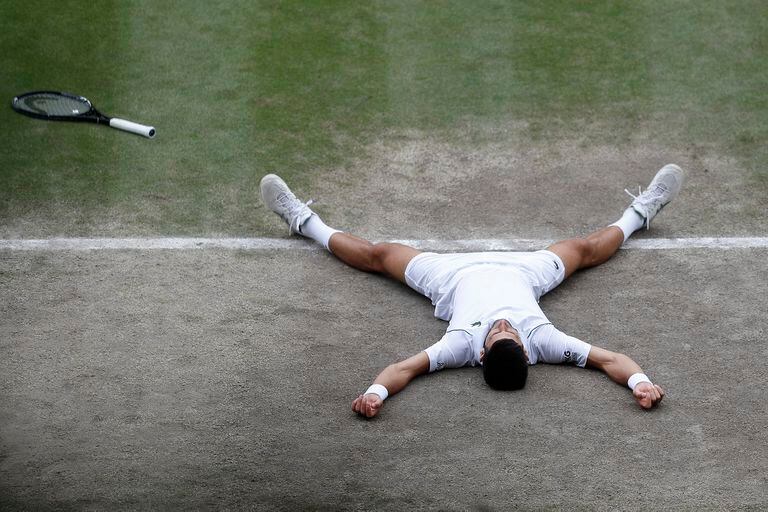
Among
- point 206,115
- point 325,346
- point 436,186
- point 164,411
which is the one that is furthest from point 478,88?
point 164,411

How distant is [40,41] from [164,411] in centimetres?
638

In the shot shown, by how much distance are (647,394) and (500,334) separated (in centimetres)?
106

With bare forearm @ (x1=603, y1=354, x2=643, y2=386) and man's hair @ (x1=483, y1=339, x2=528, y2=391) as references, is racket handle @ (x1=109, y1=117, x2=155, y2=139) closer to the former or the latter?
man's hair @ (x1=483, y1=339, x2=528, y2=391)

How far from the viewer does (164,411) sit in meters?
7.55

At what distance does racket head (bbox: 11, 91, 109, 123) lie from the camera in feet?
36.7

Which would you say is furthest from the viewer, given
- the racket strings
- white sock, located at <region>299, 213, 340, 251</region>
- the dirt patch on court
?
the racket strings

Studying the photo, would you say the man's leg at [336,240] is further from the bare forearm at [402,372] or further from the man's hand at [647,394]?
the man's hand at [647,394]

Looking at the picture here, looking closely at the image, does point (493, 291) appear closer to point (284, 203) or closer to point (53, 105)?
point (284, 203)

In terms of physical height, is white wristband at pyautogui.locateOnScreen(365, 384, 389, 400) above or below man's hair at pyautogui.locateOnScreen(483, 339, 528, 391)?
below

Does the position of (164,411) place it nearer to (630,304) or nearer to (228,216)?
(228,216)

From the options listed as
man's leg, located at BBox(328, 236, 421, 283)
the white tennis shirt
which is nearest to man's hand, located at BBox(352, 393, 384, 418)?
the white tennis shirt

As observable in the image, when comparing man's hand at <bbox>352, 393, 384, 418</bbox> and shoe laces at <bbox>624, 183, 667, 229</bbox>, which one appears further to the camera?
shoe laces at <bbox>624, 183, 667, 229</bbox>

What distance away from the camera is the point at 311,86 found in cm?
1191

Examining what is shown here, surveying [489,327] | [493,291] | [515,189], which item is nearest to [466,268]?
[493,291]
